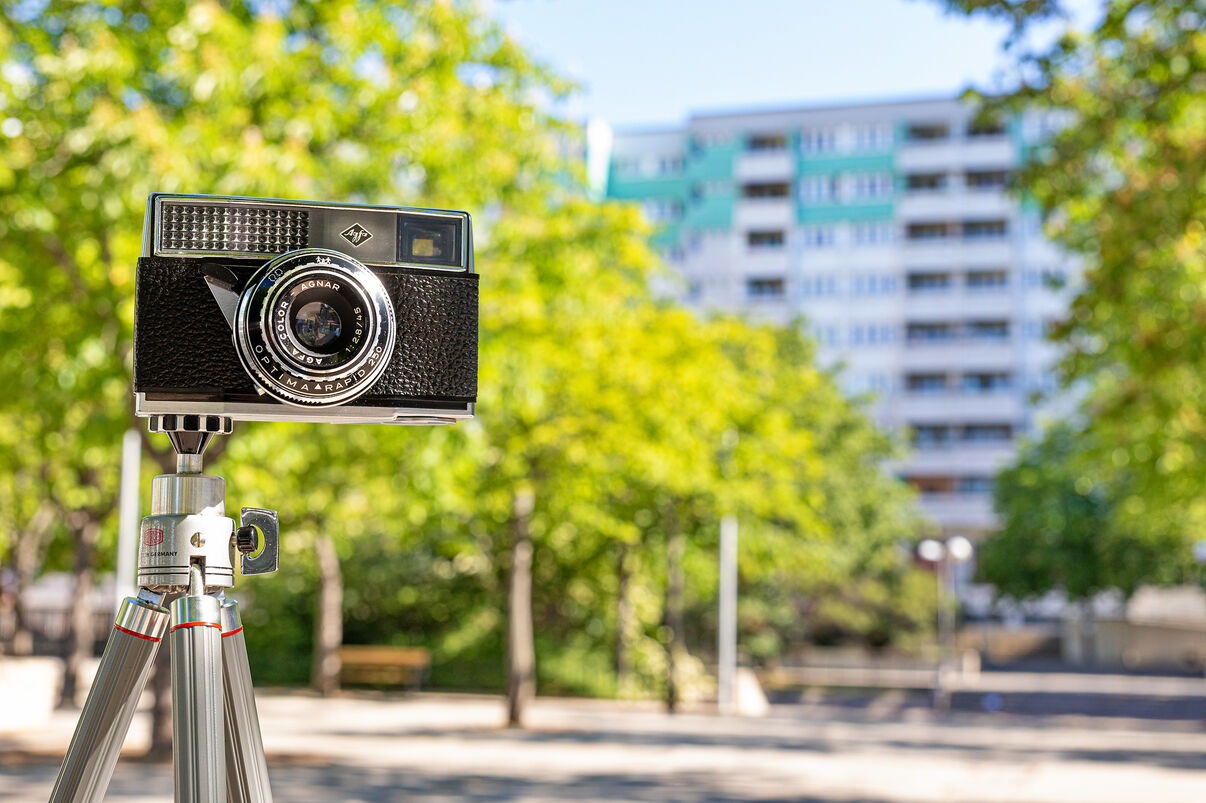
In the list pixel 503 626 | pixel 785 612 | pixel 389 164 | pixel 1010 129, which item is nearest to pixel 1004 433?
pixel 1010 129

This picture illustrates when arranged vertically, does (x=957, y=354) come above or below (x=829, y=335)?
below

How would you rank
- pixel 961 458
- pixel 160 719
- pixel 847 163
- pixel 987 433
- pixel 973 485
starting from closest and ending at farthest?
pixel 160 719 < pixel 961 458 < pixel 973 485 < pixel 987 433 < pixel 847 163

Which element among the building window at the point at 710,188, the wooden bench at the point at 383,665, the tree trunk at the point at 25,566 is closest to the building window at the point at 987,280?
the building window at the point at 710,188

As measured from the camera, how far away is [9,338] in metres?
11.0

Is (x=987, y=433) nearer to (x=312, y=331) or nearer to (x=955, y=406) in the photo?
(x=955, y=406)

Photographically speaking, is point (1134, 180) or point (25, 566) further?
point (25, 566)

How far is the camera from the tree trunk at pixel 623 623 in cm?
2436

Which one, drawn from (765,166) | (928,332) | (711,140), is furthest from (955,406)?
(711,140)

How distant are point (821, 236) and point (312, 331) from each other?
7568 cm

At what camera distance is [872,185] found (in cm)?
7531

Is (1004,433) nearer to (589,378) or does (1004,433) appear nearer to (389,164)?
(589,378)

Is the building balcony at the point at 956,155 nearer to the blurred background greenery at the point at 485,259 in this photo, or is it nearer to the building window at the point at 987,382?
Answer: the building window at the point at 987,382

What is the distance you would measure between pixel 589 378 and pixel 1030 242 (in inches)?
2419

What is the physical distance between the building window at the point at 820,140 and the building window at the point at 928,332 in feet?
36.3
